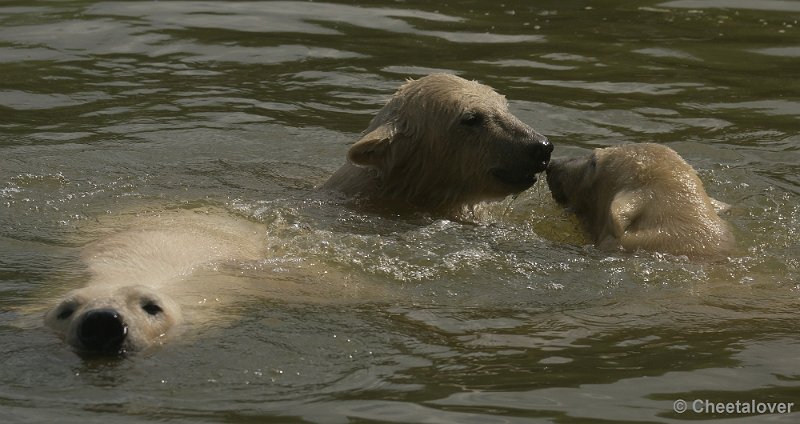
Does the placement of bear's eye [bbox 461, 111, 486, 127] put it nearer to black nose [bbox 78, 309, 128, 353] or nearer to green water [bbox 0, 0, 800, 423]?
green water [bbox 0, 0, 800, 423]

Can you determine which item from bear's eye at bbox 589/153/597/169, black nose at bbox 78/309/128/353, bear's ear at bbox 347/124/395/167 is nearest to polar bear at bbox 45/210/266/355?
black nose at bbox 78/309/128/353

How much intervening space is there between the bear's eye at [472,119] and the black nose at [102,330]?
3.48 metres

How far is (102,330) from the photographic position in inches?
233

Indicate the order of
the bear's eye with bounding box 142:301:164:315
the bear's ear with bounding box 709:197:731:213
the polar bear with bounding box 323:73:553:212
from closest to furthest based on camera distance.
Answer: the bear's eye with bounding box 142:301:164:315, the bear's ear with bounding box 709:197:731:213, the polar bear with bounding box 323:73:553:212

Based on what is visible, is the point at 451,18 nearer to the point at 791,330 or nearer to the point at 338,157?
the point at 338,157

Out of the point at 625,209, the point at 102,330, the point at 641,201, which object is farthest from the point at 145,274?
the point at 641,201

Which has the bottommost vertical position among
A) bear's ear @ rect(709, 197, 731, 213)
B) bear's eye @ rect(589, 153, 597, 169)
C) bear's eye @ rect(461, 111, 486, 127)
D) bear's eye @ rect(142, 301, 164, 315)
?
bear's eye @ rect(142, 301, 164, 315)

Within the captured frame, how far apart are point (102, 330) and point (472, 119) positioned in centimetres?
360

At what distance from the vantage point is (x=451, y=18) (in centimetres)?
1427

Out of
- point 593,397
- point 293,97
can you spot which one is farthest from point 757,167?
point 593,397

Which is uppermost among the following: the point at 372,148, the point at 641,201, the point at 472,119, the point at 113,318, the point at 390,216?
the point at 472,119

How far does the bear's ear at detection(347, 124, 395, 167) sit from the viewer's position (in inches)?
342

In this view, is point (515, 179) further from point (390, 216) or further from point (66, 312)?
point (66, 312)

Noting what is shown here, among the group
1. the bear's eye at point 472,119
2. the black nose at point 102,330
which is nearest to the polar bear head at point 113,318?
the black nose at point 102,330
